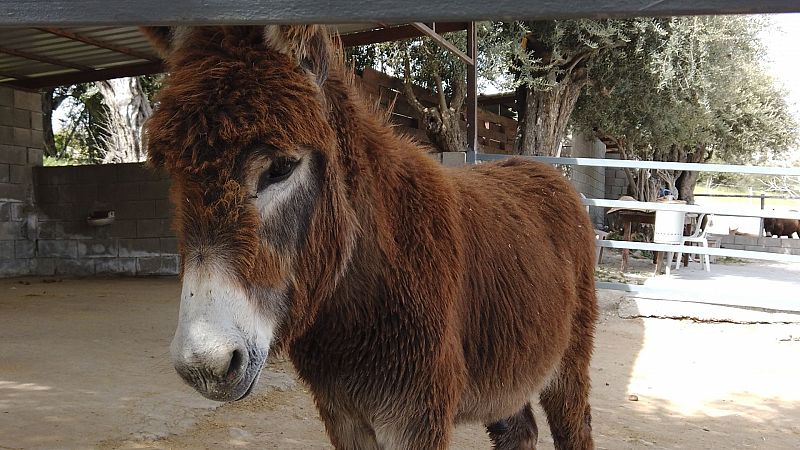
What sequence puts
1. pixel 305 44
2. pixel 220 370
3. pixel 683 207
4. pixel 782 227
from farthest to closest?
pixel 782 227 → pixel 683 207 → pixel 305 44 → pixel 220 370

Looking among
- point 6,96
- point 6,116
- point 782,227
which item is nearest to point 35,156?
point 6,116

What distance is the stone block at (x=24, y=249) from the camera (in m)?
10.9

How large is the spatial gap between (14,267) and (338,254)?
11.2 metres

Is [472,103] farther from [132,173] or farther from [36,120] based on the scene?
[36,120]

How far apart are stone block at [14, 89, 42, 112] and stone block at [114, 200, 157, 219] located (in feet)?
8.49

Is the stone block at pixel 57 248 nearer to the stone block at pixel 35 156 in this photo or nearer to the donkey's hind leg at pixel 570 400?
the stone block at pixel 35 156

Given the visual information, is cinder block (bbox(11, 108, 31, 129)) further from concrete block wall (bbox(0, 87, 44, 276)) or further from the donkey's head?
the donkey's head

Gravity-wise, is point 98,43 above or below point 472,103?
above

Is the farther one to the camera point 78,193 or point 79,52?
point 78,193

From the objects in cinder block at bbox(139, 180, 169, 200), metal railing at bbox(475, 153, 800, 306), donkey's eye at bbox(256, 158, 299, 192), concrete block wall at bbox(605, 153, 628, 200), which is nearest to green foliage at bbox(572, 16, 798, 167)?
concrete block wall at bbox(605, 153, 628, 200)

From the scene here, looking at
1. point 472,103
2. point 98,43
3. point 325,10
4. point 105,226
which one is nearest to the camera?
point 325,10

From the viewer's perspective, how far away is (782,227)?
23219 millimetres

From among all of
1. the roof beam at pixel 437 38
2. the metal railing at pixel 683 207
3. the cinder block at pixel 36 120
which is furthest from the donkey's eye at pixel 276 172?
the cinder block at pixel 36 120

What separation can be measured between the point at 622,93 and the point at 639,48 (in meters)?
2.11
